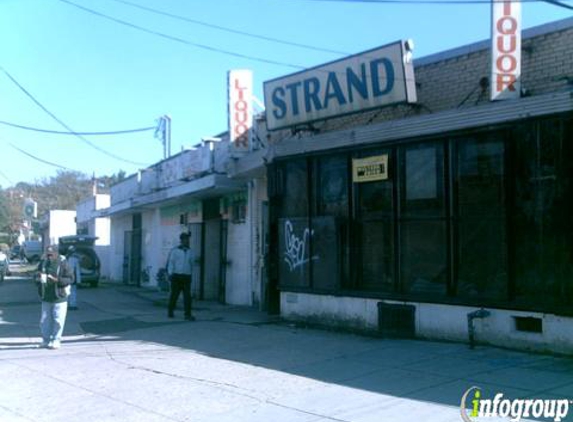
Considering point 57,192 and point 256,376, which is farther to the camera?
point 57,192

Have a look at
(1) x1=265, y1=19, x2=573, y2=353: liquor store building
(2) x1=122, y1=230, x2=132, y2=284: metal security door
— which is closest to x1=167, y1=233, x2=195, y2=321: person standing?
(1) x1=265, y1=19, x2=573, y2=353: liquor store building

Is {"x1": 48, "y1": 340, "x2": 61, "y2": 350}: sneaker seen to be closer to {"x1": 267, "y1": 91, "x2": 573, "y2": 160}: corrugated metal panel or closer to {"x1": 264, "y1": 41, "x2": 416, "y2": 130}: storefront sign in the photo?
{"x1": 267, "y1": 91, "x2": 573, "y2": 160}: corrugated metal panel

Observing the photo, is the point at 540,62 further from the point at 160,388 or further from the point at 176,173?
the point at 176,173

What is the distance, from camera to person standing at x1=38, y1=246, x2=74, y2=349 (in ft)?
36.1

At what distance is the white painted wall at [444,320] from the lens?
874 cm

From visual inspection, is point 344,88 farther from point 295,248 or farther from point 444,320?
point 444,320

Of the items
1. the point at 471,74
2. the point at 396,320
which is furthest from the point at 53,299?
the point at 471,74

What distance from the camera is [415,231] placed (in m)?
10.7

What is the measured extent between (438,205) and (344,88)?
11.4ft

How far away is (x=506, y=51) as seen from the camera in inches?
388

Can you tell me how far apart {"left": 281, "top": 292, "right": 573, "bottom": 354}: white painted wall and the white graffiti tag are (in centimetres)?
63

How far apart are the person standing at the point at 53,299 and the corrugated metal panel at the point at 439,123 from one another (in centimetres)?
484

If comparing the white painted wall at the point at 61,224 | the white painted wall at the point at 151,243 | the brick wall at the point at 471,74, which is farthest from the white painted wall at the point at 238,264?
the white painted wall at the point at 61,224

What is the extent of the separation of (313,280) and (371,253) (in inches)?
58.4
